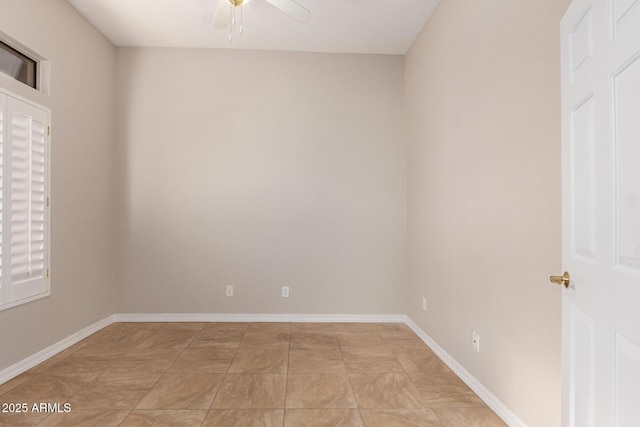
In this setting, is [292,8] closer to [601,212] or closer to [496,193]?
[496,193]

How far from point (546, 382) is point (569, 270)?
778mm

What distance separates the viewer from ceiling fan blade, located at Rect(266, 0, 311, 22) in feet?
9.35

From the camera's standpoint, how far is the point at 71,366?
122 inches

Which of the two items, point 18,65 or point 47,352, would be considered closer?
point 18,65

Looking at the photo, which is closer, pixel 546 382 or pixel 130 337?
pixel 546 382

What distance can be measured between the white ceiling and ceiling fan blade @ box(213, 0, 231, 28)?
518 mm

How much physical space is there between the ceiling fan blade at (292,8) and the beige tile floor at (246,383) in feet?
8.62

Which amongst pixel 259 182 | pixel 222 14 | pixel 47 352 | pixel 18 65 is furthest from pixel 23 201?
pixel 259 182

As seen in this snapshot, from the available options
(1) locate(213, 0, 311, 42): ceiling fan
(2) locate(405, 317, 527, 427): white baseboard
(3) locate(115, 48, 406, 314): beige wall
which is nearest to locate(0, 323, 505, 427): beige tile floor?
(2) locate(405, 317, 527, 427): white baseboard

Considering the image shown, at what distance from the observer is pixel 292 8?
9.53ft

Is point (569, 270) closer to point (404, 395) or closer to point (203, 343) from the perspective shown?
point (404, 395)

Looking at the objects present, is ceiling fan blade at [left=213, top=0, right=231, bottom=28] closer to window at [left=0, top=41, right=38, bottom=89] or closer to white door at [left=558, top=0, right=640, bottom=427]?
window at [left=0, top=41, right=38, bottom=89]

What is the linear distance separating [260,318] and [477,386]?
8.14 ft

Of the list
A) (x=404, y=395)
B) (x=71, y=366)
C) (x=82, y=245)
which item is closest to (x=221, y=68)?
(x=82, y=245)
